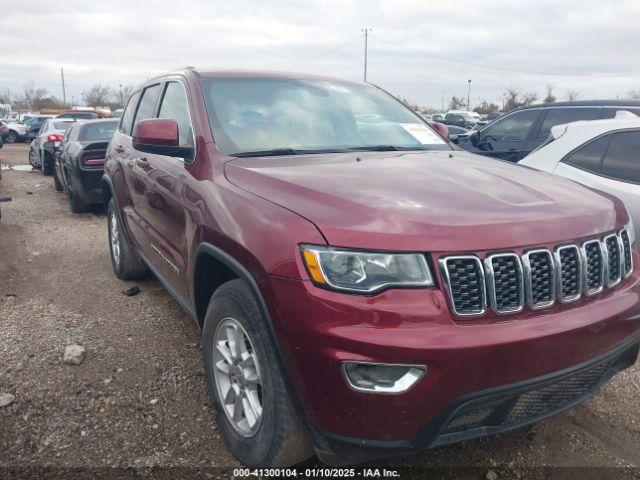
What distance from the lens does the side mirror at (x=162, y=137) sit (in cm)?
287

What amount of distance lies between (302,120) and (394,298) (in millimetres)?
1685

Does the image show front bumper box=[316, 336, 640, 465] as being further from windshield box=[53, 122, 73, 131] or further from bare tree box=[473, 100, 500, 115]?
bare tree box=[473, 100, 500, 115]

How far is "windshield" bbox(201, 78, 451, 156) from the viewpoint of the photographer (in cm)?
294

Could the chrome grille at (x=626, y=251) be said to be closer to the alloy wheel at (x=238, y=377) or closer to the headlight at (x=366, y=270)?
the headlight at (x=366, y=270)

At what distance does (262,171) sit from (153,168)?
4.35 ft

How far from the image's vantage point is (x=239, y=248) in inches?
86.7

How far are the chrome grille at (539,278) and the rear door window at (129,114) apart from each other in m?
3.77

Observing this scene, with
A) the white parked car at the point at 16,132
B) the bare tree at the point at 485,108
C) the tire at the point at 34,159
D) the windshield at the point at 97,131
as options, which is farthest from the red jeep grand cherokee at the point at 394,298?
the bare tree at the point at 485,108

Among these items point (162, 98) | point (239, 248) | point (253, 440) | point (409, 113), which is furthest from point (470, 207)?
point (162, 98)

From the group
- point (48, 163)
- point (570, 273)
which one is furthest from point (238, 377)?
point (48, 163)

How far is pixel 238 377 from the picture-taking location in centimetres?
242

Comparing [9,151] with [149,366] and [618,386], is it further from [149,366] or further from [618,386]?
[618,386]

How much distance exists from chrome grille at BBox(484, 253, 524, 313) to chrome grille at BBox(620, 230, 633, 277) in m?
0.78

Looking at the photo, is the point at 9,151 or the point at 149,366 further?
the point at 9,151
